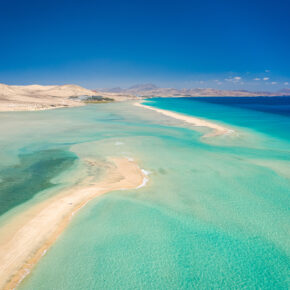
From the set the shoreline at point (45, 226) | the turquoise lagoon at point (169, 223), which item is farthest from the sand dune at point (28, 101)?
the shoreline at point (45, 226)

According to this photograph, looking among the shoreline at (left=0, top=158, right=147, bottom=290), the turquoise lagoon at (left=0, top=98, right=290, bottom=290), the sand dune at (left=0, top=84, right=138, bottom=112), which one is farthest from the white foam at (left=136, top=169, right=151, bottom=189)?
the sand dune at (left=0, top=84, right=138, bottom=112)

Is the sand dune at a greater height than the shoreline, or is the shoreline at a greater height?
the sand dune

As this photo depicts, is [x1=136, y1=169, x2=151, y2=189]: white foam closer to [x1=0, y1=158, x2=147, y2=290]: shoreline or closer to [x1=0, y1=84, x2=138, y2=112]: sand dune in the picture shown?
[x1=0, y1=158, x2=147, y2=290]: shoreline

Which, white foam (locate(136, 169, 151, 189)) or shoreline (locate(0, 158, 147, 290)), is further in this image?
white foam (locate(136, 169, 151, 189))

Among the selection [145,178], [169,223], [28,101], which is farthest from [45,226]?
[28,101]

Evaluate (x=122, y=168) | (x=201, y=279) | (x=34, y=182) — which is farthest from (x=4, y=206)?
(x=201, y=279)

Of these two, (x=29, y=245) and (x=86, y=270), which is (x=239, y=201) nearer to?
(x=86, y=270)

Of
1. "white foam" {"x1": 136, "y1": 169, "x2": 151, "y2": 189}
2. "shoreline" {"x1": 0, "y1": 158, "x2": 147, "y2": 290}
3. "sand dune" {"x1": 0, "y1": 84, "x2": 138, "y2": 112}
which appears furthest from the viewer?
"sand dune" {"x1": 0, "y1": 84, "x2": 138, "y2": 112}

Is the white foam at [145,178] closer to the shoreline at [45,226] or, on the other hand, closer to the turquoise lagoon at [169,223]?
the shoreline at [45,226]

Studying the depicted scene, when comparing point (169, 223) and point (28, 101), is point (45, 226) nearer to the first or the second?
point (169, 223)
